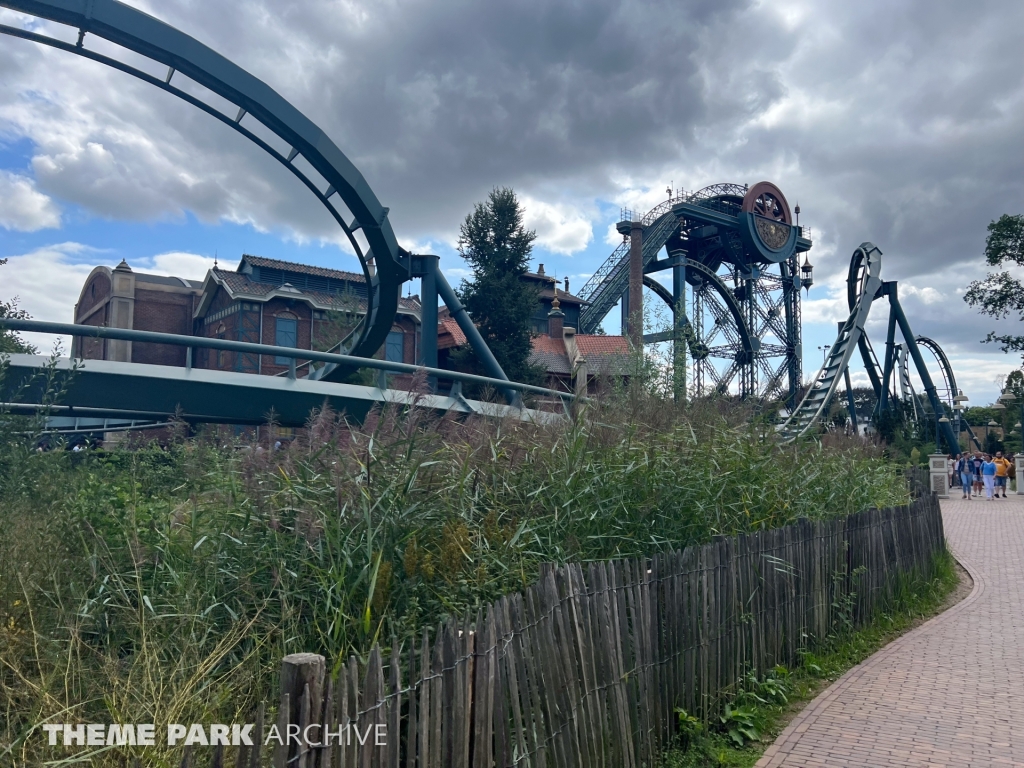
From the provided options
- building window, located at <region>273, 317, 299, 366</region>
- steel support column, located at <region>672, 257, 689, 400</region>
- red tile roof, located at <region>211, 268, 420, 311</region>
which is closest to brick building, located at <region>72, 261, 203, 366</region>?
red tile roof, located at <region>211, 268, 420, 311</region>

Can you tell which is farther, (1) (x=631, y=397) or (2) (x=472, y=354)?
(2) (x=472, y=354)

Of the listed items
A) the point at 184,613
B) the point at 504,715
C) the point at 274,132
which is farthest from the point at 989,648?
the point at 274,132

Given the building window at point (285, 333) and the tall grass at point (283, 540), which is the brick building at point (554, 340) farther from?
the tall grass at point (283, 540)

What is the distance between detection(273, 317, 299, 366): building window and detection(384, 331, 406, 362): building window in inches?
185

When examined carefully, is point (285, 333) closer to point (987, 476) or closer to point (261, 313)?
point (261, 313)

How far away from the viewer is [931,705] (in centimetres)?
593

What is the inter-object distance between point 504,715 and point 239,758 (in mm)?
1271

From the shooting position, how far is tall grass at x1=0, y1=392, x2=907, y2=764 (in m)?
3.75

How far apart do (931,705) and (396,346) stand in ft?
126

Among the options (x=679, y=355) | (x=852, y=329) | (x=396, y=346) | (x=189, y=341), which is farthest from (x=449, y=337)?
(x=679, y=355)

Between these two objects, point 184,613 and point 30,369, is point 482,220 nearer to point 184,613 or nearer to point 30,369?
point 30,369

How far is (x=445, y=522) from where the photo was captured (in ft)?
16.0

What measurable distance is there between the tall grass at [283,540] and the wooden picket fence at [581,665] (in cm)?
39

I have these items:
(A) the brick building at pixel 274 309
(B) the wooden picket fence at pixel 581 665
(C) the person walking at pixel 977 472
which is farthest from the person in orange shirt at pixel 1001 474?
(A) the brick building at pixel 274 309
